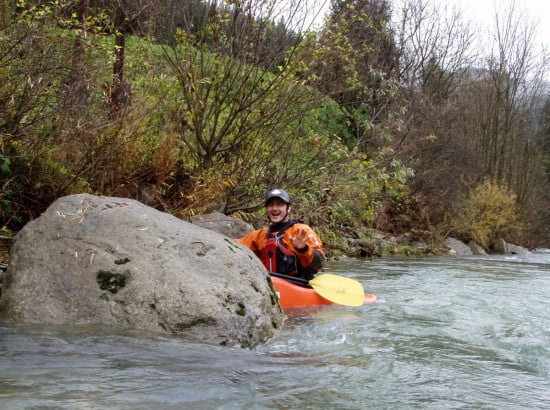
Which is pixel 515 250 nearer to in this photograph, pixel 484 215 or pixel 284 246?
pixel 484 215

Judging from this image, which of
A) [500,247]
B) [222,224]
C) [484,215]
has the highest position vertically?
[484,215]

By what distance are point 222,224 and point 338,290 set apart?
203cm

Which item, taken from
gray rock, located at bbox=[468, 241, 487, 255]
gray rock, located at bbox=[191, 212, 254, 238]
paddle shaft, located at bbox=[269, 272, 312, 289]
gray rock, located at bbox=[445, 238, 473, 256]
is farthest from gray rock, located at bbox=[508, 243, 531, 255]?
paddle shaft, located at bbox=[269, 272, 312, 289]

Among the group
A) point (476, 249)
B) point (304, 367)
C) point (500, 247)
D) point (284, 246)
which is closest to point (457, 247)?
point (476, 249)

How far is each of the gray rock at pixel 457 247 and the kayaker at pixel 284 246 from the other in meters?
10.1

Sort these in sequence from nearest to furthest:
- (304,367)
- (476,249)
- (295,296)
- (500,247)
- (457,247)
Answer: (304,367) < (295,296) < (457,247) < (476,249) < (500,247)

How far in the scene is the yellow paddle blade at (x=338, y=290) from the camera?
514 centimetres

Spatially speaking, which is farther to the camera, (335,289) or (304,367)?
(335,289)

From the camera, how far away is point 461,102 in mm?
20219

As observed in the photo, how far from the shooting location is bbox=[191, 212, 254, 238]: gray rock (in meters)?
6.50

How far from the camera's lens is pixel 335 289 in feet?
17.4

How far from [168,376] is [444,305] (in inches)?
145

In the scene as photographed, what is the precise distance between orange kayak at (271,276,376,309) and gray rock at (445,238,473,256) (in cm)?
1030

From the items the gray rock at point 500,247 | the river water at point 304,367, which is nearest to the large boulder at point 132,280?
the river water at point 304,367
